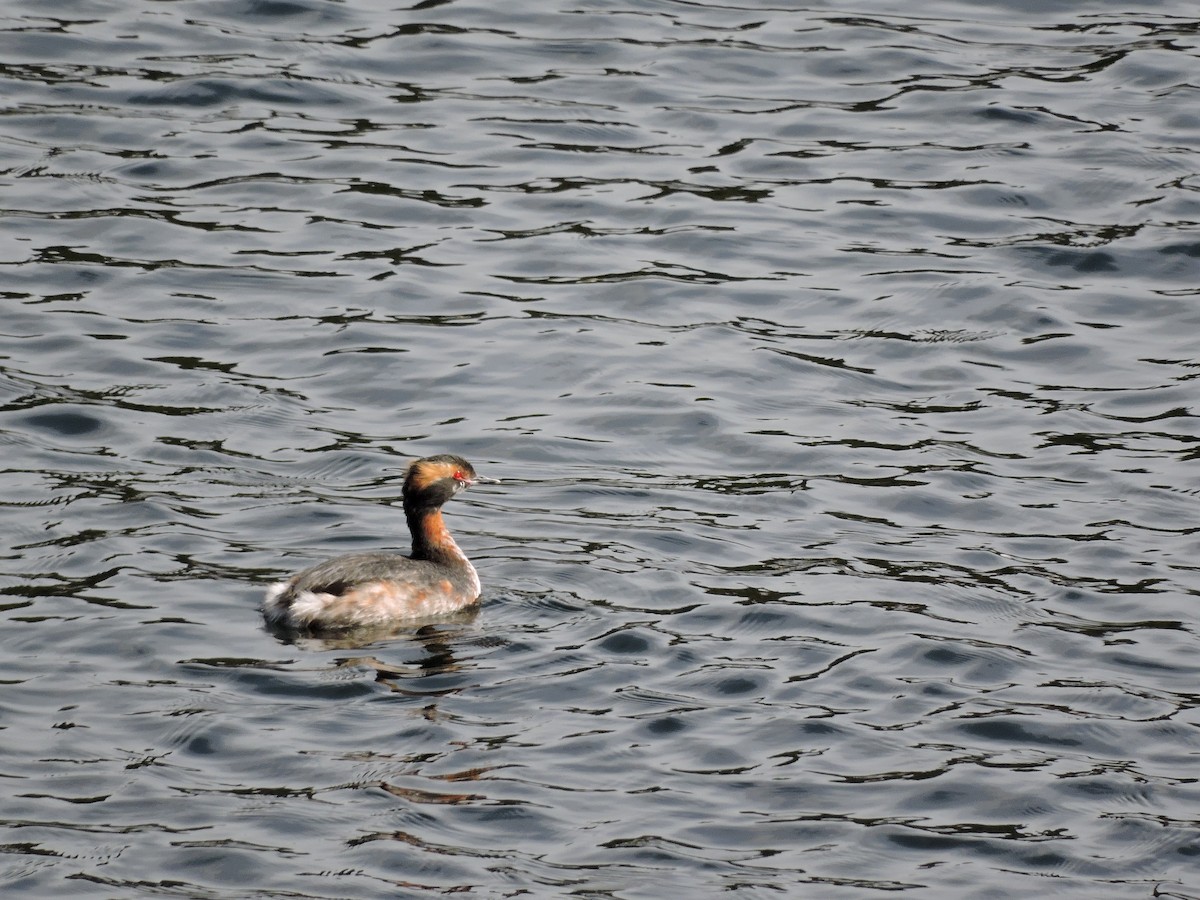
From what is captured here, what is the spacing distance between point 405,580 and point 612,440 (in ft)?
8.46

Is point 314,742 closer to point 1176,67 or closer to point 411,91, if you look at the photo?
point 411,91

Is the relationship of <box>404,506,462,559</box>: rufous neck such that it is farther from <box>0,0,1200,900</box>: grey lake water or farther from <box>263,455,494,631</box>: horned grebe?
<box>0,0,1200,900</box>: grey lake water

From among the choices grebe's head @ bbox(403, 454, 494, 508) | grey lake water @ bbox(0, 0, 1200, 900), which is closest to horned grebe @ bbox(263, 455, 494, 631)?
grebe's head @ bbox(403, 454, 494, 508)

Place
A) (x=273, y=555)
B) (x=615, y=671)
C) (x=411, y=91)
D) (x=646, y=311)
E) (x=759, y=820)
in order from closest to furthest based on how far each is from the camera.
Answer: (x=759, y=820), (x=615, y=671), (x=273, y=555), (x=646, y=311), (x=411, y=91)

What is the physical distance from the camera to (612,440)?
1299 cm

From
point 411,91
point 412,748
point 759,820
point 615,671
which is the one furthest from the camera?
point 411,91

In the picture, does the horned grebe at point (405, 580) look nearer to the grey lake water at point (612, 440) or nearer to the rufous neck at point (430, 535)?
the rufous neck at point (430, 535)

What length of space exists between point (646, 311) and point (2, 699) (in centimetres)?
700

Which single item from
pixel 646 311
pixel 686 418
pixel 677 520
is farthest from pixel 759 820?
pixel 646 311

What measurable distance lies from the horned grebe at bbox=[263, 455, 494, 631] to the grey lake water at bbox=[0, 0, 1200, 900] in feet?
0.55

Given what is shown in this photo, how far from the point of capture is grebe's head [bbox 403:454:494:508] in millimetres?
11375

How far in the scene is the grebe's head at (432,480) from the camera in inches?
448

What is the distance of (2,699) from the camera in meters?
9.16

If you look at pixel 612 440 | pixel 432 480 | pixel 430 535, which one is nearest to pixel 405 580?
pixel 430 535
